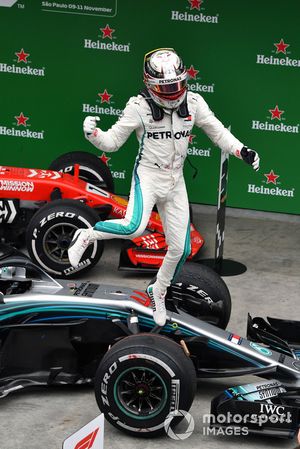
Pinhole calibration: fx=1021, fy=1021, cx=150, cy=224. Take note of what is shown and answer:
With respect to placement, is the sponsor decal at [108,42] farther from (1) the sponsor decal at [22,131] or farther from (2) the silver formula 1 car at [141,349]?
(2) the silver formula 1 car at [141,349]

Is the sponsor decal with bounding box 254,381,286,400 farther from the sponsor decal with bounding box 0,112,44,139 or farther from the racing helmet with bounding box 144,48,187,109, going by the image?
the sponsor decal with bounding box 0,112,44,139

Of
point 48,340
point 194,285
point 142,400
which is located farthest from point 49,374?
point 194,285

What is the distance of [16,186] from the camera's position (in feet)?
33.3

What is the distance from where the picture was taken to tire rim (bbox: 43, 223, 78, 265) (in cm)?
962

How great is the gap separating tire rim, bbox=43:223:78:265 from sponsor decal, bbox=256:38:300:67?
322 cm

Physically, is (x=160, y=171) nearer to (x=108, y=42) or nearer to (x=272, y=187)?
(x=272, y=187)

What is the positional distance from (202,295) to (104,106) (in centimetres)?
451

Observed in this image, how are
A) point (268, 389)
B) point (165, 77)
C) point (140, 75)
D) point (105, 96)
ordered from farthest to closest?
point (105, 96)
point (140, 75)
point (165, 77)
point (268, 389)

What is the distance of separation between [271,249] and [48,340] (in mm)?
4052

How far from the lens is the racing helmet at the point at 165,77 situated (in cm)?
713

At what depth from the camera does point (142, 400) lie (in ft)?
22.2

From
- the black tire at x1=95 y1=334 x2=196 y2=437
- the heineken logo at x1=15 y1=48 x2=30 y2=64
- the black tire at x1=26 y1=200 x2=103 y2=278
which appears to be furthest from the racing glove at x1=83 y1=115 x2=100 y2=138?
the heineken logo at x1=15 y1=48 x2=30 y2=64

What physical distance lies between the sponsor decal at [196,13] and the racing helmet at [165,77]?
4224 mm

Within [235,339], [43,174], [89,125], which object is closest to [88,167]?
[43,174]
